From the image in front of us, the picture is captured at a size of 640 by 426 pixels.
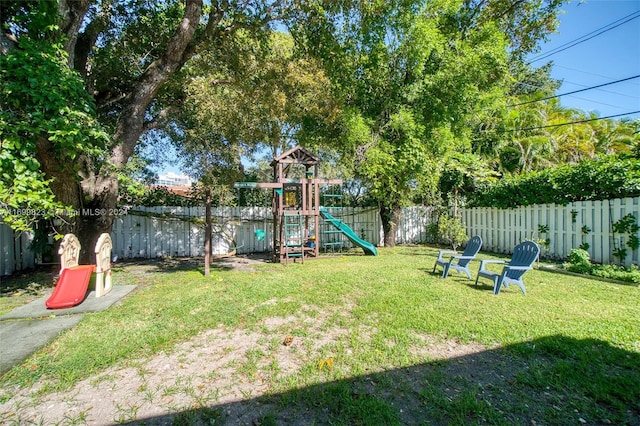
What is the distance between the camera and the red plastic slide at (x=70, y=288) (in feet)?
16.3

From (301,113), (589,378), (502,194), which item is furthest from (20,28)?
(502,194)

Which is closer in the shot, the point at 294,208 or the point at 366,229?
the point at 294,208

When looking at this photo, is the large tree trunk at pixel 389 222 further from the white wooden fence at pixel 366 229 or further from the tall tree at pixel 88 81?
the tall tree at pixel 88 81

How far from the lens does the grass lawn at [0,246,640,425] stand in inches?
95.9

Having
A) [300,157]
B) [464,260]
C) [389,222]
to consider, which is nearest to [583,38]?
[389,222]

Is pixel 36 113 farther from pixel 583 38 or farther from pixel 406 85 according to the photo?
pixel 583 38

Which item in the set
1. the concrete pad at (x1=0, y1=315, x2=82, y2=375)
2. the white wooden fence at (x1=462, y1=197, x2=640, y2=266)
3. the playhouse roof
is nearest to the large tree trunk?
the white wooden fence at (x1=462, y1=197, x2=640, y2=266)

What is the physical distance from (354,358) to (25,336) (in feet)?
13.3

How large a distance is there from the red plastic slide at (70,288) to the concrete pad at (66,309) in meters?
0.09

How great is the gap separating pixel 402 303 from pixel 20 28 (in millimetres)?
8217

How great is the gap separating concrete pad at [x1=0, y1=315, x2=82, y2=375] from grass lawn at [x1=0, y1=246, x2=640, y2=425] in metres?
0.18

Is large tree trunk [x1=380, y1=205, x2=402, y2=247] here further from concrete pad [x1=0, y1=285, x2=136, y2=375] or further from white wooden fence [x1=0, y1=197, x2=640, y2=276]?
concrete pad [x1=0, y1=285, x2=136, y2=375]

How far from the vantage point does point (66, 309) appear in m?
4.91

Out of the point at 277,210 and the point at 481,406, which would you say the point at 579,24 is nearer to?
the point at 277,210
